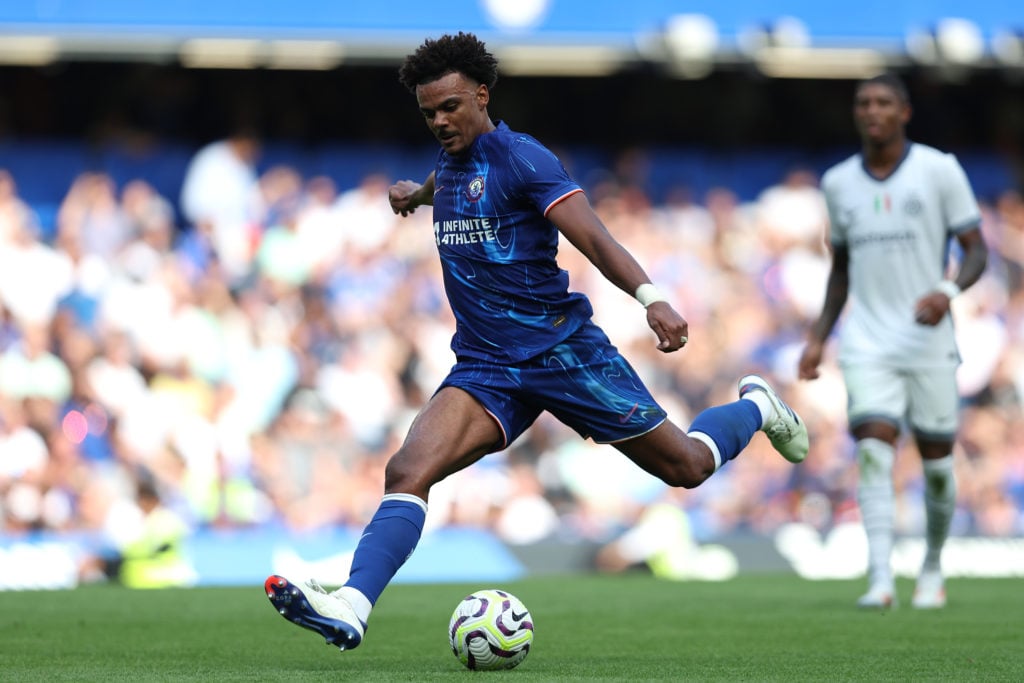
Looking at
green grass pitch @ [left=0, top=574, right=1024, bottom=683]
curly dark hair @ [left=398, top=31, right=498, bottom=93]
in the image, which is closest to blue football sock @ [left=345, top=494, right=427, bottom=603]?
green grass pitch @ [left=0, top=574, right=1024, bottom=683]

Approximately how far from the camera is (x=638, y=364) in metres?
16.5

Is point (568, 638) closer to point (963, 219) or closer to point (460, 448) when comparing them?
point (460, 448)

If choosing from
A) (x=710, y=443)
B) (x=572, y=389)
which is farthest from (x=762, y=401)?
(x=572, y=389)

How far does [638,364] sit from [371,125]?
4406mm

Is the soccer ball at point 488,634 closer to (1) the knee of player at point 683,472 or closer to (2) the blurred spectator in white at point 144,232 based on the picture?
(1) the knee of player at point 683,472

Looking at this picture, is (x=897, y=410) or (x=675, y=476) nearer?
(x=675, y=476)

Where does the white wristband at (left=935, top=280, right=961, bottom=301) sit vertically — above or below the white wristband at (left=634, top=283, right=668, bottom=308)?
above


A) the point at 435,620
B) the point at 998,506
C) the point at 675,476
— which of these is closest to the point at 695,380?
the point at 998,506

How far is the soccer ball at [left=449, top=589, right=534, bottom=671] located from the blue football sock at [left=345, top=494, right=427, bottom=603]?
32cm

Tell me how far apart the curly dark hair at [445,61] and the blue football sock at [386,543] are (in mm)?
1633

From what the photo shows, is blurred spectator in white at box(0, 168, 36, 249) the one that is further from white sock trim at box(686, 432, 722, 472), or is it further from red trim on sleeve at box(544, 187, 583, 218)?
red trim on sleeve at box(544, 187, 583, 218)

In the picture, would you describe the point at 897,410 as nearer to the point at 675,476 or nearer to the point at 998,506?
the point at 675,476

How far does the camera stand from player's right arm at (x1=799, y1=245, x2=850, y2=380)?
912cm

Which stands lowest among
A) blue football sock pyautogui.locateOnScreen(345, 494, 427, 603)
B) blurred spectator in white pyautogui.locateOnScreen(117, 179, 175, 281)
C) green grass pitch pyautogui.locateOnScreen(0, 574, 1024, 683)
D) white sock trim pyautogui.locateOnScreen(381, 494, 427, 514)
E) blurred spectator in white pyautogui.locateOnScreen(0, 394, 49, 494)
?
green grass pitch pyautogui.locateOnScreen(0, 574, 1024, 683)
